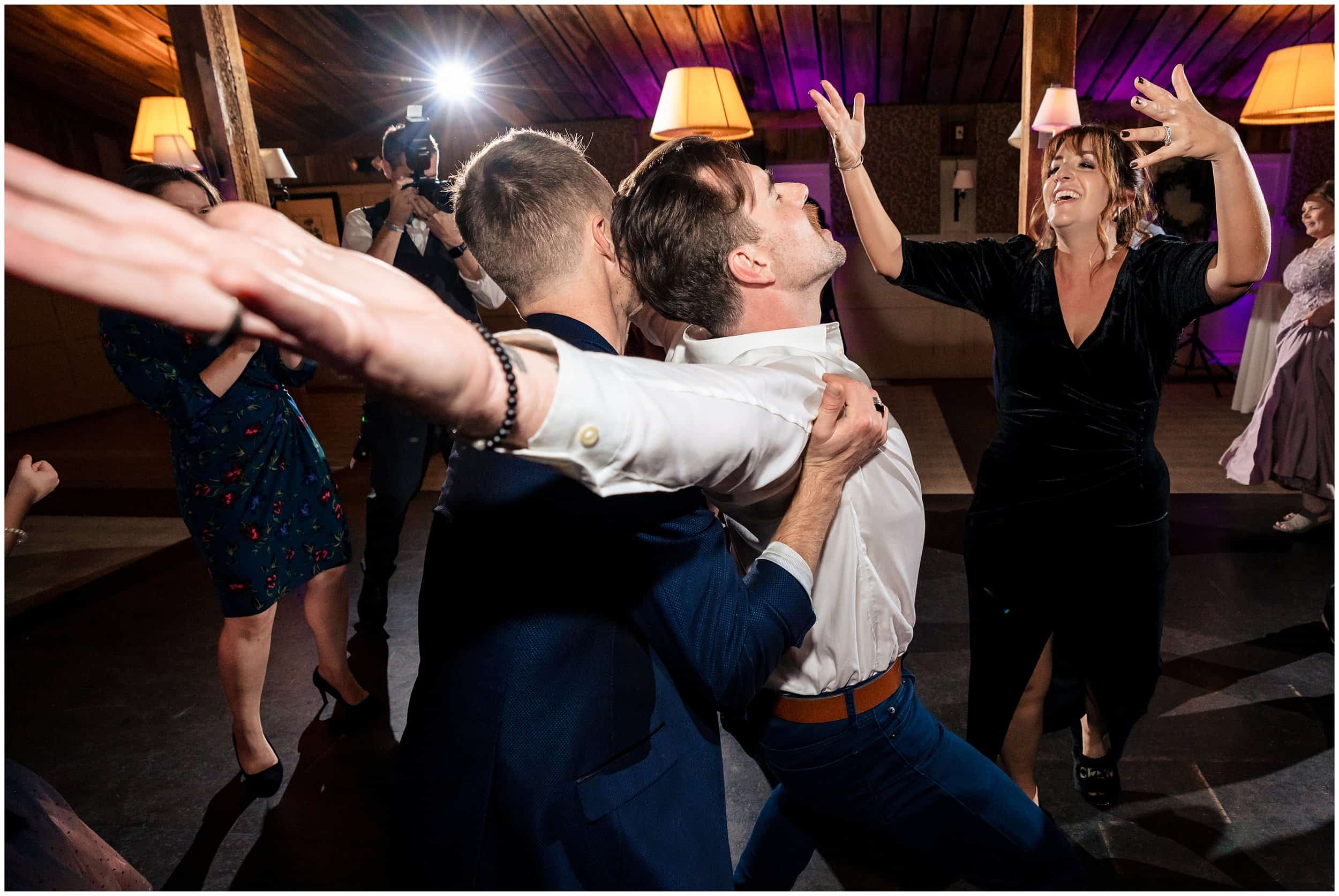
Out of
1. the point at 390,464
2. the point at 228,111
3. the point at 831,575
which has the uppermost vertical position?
the point at 228,111

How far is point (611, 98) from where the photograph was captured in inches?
293

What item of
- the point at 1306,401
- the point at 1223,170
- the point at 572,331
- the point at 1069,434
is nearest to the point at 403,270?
the point at 572,331

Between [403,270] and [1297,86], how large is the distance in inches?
154

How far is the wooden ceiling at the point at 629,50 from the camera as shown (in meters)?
5.96

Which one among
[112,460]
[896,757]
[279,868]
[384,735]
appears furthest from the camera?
[112,460]

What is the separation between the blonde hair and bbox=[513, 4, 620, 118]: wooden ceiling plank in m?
5.18

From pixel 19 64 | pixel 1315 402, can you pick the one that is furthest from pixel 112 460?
pixel 1315 402

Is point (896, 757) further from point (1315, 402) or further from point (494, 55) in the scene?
point (494, 55)

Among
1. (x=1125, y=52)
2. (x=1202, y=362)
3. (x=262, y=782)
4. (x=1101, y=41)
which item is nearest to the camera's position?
(x=262, y=782)

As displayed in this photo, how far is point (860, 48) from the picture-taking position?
6359mm

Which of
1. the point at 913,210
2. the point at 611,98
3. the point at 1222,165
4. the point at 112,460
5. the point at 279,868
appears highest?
the point at 611,98

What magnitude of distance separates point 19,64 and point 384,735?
25.5ft

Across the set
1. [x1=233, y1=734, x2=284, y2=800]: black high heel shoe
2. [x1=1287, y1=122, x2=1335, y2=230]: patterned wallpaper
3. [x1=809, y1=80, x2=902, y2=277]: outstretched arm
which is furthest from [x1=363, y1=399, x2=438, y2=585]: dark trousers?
[x1=1287, y1=122, x2=1335, y2=230]: patterned wallpaper

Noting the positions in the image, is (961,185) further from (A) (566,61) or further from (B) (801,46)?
(A) (566,61)
